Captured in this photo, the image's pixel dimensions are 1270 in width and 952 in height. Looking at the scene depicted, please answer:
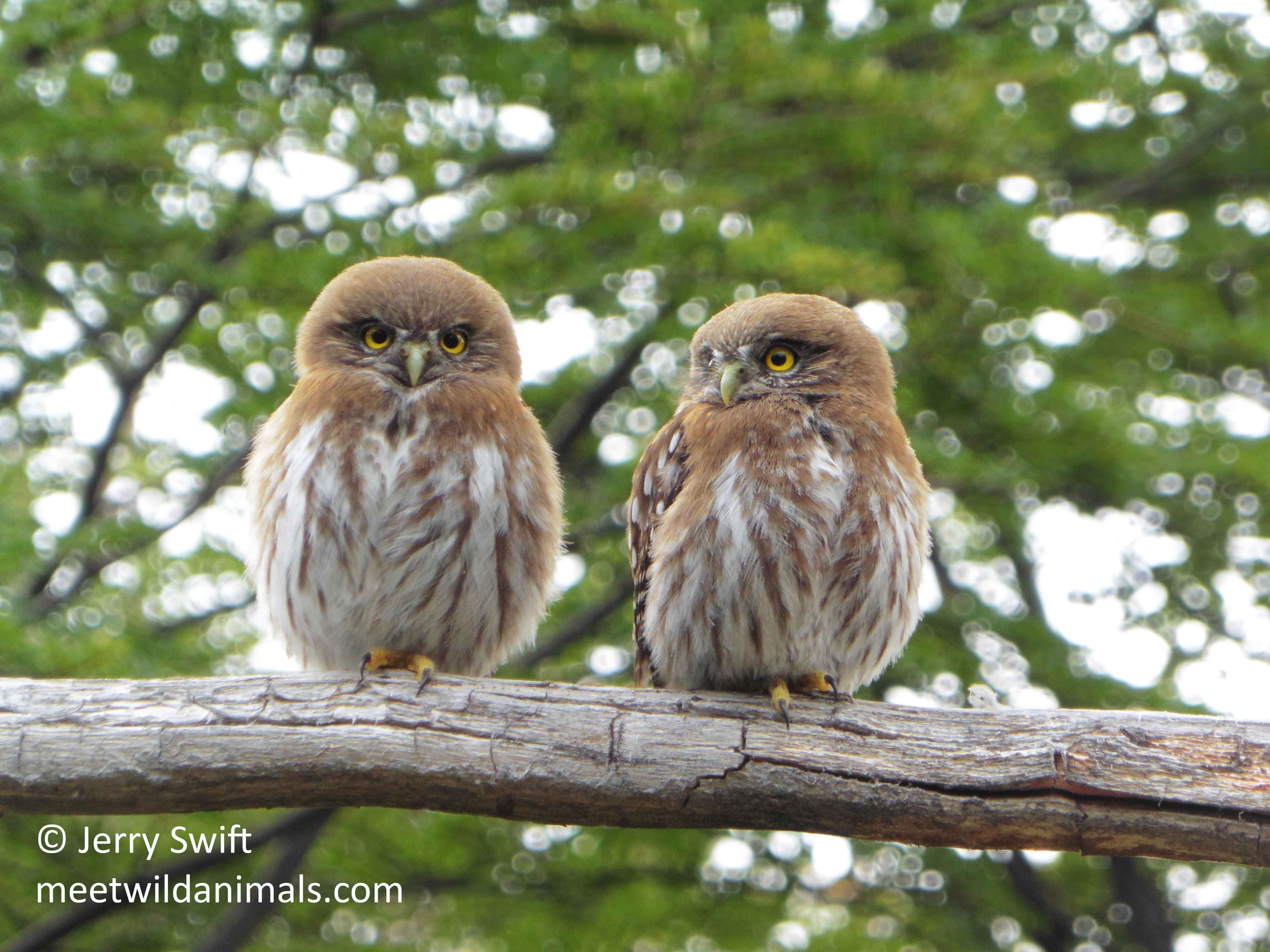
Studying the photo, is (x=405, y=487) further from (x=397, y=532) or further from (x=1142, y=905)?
(x=1142, y=905)

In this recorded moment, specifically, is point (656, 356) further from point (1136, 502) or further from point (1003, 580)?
point (1003, 580)

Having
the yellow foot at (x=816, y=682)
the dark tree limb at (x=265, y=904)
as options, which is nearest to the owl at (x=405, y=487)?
the yellow foot at (x=816, y=682)

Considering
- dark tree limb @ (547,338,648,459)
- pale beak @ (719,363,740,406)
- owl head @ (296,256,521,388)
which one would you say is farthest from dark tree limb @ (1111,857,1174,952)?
owl head @ (296,256,521,388)

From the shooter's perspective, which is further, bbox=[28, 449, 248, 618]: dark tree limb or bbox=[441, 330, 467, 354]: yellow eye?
bbox=[28, 449, 248, 618]: dark tree limb

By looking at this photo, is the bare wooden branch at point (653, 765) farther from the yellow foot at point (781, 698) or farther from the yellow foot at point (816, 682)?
the yellow foot at point (816, 682)

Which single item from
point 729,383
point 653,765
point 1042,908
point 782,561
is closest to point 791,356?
point 729,383

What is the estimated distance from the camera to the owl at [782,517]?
11.8 ft

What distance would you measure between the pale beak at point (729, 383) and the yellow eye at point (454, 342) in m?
0.86

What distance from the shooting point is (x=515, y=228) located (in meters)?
6.93

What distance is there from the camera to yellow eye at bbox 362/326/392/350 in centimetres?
398

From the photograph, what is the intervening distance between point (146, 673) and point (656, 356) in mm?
3690

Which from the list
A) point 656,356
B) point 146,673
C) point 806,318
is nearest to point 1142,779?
point 806,318

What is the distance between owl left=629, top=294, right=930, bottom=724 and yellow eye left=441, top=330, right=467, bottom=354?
0.71 metres

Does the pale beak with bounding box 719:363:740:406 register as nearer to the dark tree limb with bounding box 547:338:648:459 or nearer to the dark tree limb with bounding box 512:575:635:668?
the dark tree limb with bounding box 512:575:635:668
